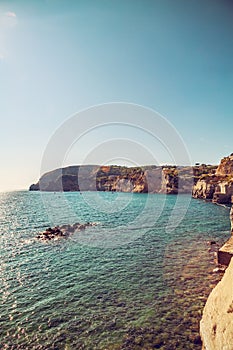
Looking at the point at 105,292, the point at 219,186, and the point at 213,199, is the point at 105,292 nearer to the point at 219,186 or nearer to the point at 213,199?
the point at 213,199

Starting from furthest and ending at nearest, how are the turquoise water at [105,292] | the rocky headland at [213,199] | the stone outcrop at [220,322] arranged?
the turquoise water at [105,292] → the rocky headland at [213,199] → the stone outcrop at [220,322]

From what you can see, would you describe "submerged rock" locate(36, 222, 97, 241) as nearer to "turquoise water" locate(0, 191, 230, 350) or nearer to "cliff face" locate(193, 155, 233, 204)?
"turquoise water" locate(0, 191, 230, 350)

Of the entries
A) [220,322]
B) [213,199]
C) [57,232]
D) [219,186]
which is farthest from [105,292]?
[219,186]

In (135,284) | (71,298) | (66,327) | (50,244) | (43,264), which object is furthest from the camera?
(50,244)

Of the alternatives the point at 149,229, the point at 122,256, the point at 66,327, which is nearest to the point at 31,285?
the point at 66,327

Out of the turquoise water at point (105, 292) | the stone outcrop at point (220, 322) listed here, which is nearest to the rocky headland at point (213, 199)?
the stone outcrop at point (220, 322)

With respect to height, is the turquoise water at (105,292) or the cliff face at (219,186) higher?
the cliff face at (219,186)

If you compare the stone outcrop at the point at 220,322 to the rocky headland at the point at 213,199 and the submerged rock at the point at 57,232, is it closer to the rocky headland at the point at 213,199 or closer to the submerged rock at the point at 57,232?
the rocky headland at the point at 213,199

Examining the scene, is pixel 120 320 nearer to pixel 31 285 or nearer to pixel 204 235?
pixel 31 285

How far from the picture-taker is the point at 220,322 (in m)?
11.7

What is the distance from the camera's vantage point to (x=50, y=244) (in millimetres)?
42125

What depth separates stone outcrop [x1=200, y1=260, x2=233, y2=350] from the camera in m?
10.6

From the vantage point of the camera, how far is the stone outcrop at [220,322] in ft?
34.7

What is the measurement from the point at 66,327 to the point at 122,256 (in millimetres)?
17153
